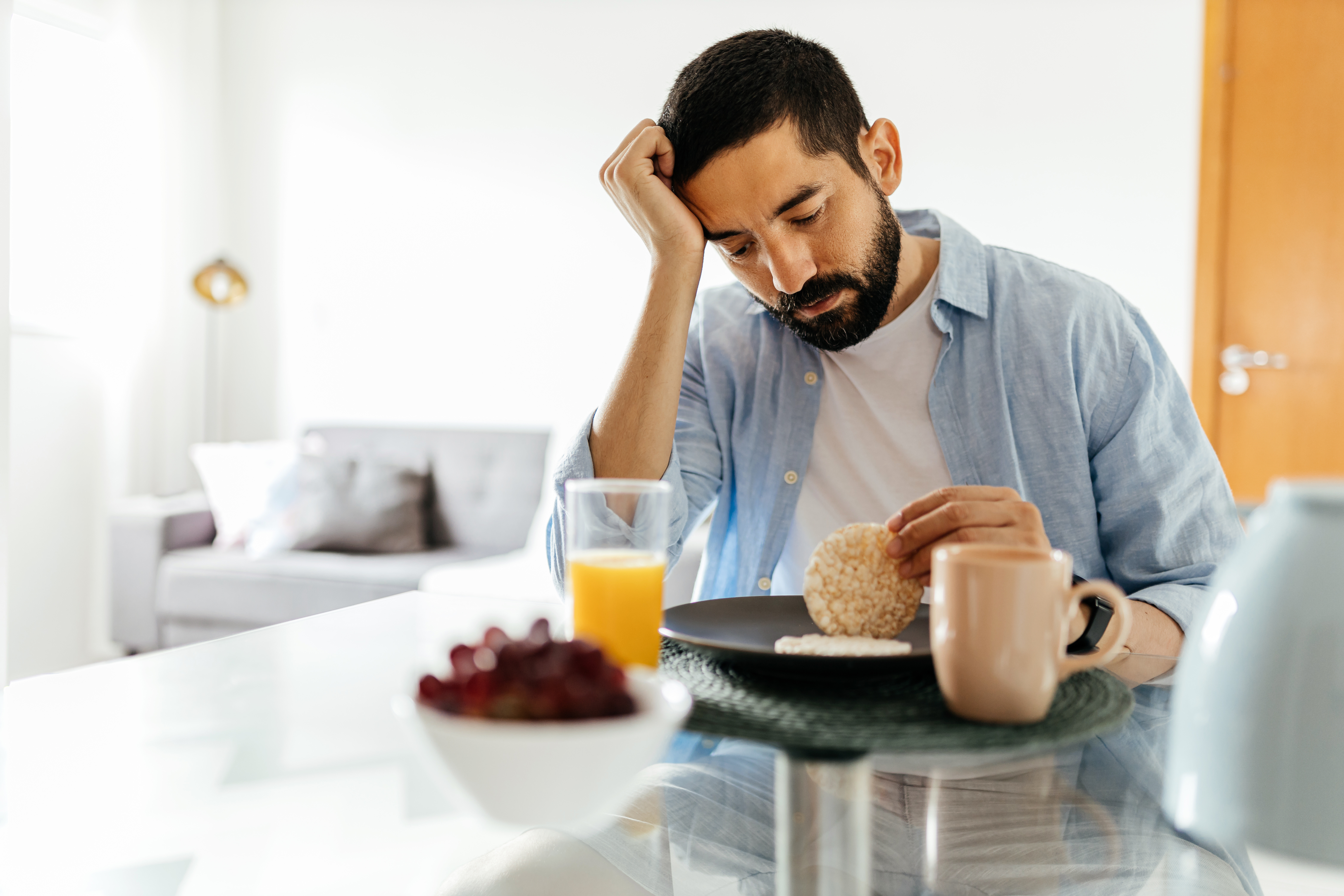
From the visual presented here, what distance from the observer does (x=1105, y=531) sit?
125 centimetres

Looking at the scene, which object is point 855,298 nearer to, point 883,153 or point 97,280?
point 883,153

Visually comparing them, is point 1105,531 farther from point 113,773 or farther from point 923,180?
point 923,180

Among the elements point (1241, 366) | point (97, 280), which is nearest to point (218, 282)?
point (97, 280)

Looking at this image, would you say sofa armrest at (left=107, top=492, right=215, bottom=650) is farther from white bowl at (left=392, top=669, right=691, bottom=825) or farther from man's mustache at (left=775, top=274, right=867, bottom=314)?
white bowl at (left=392, top=669, right=691, bottom=825)

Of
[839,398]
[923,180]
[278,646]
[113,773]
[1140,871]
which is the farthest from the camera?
[923,180]

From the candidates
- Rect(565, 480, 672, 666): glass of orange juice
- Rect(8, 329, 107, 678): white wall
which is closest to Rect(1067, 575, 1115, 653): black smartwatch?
Rect(565, 480, 672, 666): glass of orange juice

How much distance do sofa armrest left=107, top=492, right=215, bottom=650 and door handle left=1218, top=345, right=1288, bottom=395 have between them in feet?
10.8

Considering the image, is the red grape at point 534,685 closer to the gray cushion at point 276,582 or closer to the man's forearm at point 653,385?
the man's forearm at point 653,385

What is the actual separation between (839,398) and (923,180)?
87.9 inches

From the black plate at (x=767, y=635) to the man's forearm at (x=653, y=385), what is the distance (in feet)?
1.01

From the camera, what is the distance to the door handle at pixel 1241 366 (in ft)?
9.98

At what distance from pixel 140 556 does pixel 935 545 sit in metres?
3.19

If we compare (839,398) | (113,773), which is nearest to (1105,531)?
(839,398)

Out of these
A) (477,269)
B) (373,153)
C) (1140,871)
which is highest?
(373,153)
